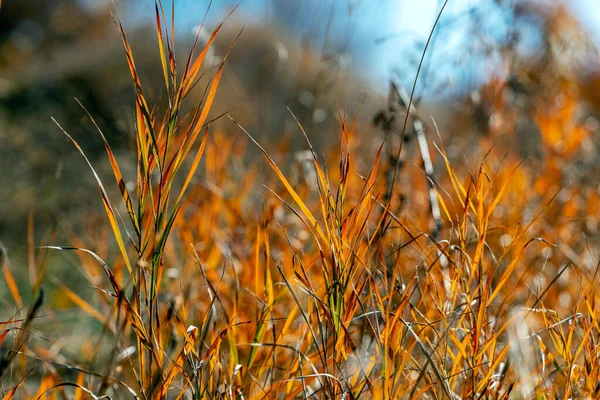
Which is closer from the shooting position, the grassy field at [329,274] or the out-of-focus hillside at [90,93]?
the grassy field at [329,274]

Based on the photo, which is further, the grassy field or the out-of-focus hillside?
the out-of-focus hillside

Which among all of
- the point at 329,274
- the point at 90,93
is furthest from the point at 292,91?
the point at 329,274

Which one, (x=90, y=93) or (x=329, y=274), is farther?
(x=90, y=93)

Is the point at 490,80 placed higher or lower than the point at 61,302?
higher

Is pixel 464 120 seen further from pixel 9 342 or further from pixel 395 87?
pixel 9 342

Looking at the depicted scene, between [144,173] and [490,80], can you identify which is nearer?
[144,173]

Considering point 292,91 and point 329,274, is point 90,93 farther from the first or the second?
point 329,274

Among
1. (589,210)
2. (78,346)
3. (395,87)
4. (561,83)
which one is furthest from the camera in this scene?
(561,83)

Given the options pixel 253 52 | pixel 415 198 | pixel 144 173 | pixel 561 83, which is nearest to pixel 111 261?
pixel 415 198
